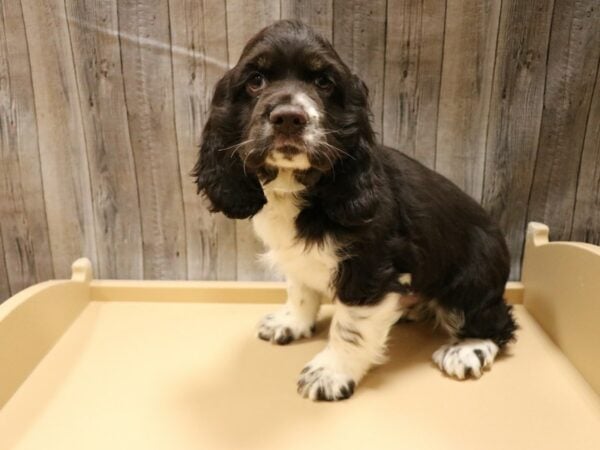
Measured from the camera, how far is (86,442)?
1.81 metres

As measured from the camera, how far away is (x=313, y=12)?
2.46 meters

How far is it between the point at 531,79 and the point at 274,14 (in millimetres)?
1173

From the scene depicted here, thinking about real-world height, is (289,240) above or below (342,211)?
below

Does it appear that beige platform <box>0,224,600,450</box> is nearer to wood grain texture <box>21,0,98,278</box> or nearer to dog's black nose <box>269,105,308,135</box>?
wood grain texture <box>21,0,98,278</box>

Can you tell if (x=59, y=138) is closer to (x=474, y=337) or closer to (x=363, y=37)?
(x=363, y=37)

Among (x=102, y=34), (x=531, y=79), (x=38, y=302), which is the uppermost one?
(x=102, y=34)

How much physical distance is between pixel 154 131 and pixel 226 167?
35.5 inches

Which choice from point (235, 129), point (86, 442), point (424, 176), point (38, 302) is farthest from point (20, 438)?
point (424, 176)

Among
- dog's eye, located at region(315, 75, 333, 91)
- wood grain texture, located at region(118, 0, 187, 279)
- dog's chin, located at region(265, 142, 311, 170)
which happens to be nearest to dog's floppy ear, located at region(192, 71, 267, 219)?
dog's chin, located at region(265, 142, 311, 170)

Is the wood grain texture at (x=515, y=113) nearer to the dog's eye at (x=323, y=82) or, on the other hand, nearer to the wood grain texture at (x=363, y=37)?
the wood grain texture at (x=363, y=37)

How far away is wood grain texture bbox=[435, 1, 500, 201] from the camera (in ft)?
7.99

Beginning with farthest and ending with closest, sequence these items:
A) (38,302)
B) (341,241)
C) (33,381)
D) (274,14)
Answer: (274,14) < (38,302) < (33,381) < (341,241)

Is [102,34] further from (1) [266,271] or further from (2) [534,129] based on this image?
(2) [534,129]

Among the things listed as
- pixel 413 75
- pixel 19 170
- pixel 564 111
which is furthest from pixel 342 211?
pixel 19 170
